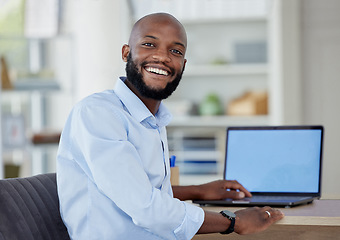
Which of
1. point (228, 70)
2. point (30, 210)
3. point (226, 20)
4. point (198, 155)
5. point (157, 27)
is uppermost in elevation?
point (226, 20)

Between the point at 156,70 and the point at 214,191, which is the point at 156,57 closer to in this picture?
the point at 156,70

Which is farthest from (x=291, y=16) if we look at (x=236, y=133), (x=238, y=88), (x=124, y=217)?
(x=124, y=217)

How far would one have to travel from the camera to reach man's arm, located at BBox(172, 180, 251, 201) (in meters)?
1.84

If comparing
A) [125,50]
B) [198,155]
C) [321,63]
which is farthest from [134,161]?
[198,155]

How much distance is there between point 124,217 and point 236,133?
2.38ft

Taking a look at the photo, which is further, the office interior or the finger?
the office interior

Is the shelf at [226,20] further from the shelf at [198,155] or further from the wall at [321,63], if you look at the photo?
the shelf at [198,155]

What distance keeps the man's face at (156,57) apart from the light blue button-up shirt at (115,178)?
73mm

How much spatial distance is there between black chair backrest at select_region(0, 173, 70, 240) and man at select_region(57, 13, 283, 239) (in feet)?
0.16

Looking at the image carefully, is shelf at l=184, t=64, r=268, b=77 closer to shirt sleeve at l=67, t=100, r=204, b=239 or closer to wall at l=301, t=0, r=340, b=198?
wall at l=301, t=0, r=340, b=198

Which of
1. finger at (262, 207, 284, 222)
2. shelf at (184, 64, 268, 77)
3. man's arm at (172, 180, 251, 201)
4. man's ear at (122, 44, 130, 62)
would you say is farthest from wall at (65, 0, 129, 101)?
finger at (262, 207, 284, 222)

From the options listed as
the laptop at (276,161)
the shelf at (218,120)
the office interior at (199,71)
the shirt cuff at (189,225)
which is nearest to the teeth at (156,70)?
the shirt cuff at (189,225)

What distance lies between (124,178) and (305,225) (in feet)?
1.77

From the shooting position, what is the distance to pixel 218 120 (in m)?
5.30
